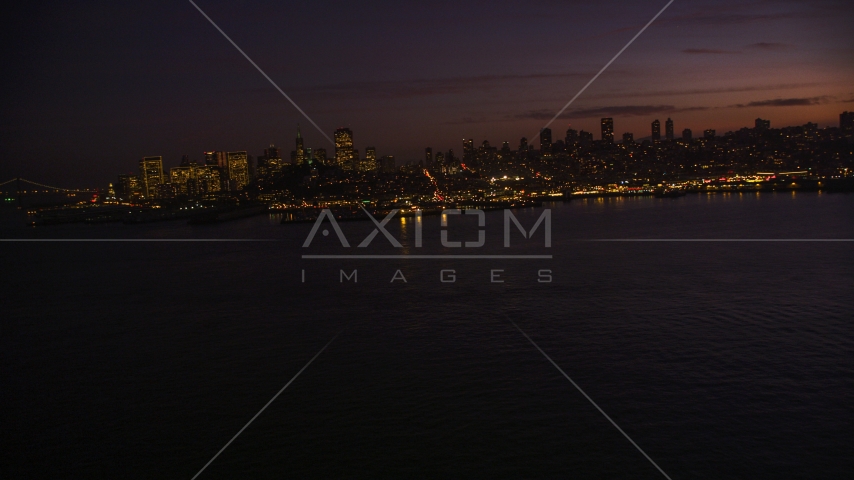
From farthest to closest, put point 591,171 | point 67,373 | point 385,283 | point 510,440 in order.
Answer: point 591,171 < point 385,283 < point 67,373 < point 510,440

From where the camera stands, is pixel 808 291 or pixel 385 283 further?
pixel 385 283

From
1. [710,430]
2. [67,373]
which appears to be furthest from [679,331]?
[67,373]

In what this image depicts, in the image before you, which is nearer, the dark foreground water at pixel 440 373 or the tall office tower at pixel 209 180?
the dark foreground water at pixel 440 373

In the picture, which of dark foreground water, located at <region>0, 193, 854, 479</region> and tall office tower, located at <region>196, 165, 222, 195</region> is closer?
dark foreground water, located at <region>0, 193, 854, 479</region>

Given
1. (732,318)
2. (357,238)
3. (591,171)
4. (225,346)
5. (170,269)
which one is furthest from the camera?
(591,171)

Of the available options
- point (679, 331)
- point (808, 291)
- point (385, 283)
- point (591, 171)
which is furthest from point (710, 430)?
point (591, 171)

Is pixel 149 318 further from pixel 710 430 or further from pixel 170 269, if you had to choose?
pixel 710 430

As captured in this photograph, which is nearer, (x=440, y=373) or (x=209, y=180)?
(x=440, y=373)
